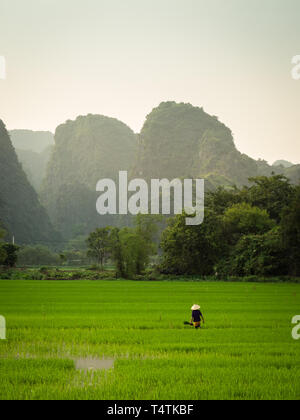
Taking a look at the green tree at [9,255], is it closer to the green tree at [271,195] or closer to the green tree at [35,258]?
the green tree at [35,258]

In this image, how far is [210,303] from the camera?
21.5 m

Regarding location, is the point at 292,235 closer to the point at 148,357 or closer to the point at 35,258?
the point at 148,357

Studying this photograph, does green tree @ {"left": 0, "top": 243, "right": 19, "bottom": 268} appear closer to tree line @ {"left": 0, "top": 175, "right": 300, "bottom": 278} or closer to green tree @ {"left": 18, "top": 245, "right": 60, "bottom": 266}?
tree line @ {"left": 0, "top": 175, "right": 300, "bottom": 278}

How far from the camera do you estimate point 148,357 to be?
924 cm

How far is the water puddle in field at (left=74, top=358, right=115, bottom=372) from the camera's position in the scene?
820 cm

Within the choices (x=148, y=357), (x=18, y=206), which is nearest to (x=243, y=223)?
(x=148, y=357)

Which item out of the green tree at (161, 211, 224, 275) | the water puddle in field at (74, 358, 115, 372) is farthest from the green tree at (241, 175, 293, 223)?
the water puddle in field at (74, 358, 115, 372)

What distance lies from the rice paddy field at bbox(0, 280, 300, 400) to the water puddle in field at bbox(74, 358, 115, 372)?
21 mm

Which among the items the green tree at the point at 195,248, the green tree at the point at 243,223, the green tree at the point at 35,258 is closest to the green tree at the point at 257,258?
the green tree at the point at 195,248

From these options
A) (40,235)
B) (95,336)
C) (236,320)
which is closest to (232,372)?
(95,336)

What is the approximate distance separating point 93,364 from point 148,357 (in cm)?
135
